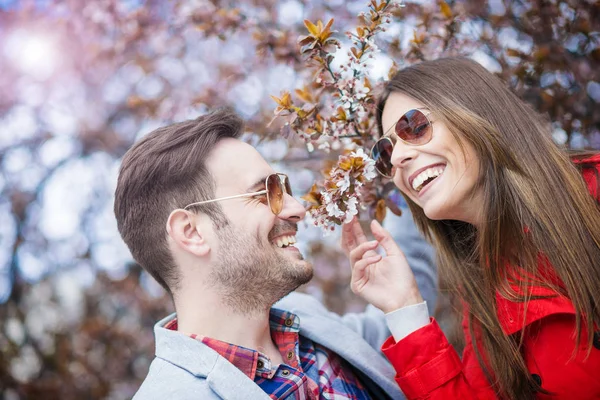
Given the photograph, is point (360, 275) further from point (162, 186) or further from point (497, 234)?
point (162, 186)

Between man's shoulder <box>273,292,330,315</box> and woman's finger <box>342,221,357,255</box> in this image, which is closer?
woman's finger <box>342,221,357,255</box>

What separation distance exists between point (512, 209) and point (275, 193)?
37.0 inches

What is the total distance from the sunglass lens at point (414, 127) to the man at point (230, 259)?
54cm

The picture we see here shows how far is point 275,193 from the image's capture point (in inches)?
87.0

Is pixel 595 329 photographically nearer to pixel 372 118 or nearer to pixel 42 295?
pixel 372 118

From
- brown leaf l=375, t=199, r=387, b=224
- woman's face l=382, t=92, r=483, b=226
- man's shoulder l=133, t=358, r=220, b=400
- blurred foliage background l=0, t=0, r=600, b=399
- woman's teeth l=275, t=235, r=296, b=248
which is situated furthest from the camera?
blurred foliage background l=0, t=0, r=600, b=399

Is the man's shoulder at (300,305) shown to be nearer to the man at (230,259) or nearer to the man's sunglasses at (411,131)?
the man at (230,259)

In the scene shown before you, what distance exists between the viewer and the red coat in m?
1.81

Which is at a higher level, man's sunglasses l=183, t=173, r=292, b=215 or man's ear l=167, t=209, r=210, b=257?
man's sunglasses l=183, t=173, r=292, b=215

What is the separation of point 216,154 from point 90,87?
11.5 ft

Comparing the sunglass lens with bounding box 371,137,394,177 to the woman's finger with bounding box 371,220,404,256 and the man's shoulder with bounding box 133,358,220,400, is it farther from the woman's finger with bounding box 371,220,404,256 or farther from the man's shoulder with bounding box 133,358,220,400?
the man's shoulder with bounding box 133,358,220,400

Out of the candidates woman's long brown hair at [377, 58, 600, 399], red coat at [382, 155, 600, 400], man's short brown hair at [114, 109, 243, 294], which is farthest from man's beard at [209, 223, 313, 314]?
woman's long brown hair at [377, 58, 600, 399]

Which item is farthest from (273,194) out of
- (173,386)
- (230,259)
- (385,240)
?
(173,386)

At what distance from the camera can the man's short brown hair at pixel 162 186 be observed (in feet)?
7.21
